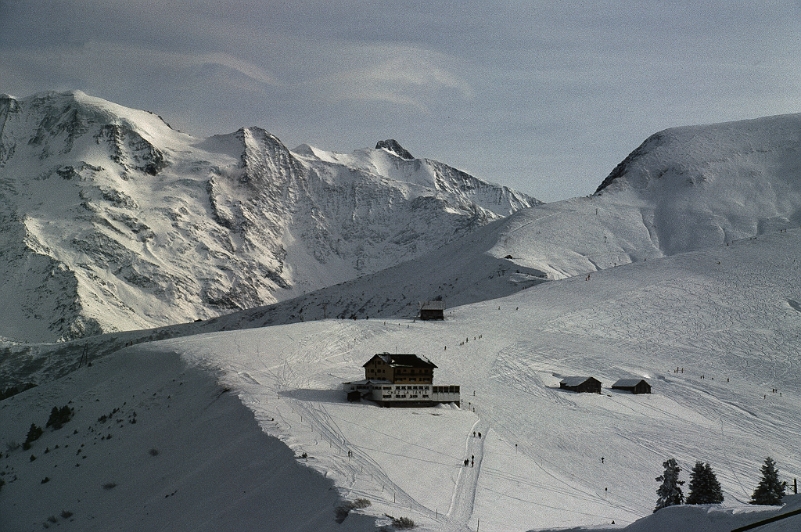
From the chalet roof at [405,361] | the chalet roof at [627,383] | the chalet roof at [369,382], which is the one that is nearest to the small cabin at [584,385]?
the chalet roof at [627,383]

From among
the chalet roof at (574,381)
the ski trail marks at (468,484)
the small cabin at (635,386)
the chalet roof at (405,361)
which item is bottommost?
the ski trail marks at (468,484)

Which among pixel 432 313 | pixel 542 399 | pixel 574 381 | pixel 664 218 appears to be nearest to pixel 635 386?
pixel 574 381

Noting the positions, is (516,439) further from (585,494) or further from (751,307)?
(751,307)

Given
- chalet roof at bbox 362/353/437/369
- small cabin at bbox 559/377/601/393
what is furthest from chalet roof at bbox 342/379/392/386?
small cabin at bbox 559/377/601/393

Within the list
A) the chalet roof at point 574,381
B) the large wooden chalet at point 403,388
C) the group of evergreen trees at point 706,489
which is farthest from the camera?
the chalet roof at point 574,381

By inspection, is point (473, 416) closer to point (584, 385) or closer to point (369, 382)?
point (369, 382)

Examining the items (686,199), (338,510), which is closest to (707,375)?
(338,510)

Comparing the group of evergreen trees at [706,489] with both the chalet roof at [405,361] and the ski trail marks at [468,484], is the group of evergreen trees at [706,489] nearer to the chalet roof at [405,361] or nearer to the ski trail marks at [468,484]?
the ski trail marks at [468,484]

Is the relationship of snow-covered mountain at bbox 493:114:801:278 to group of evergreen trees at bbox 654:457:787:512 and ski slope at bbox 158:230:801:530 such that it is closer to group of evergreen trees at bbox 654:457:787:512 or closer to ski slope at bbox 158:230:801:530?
ski slope at bbox 158:230:801:530
